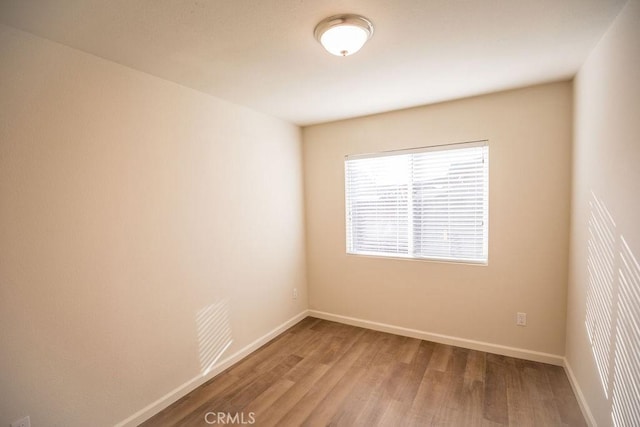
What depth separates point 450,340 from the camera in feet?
10.1

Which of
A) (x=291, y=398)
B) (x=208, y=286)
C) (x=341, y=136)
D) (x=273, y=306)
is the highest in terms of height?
(x=341, y=136)

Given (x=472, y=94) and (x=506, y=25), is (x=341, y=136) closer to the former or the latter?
(x=472, y=94)

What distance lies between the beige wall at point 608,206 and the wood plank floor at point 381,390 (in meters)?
0.37

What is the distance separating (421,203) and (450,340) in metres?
1.45

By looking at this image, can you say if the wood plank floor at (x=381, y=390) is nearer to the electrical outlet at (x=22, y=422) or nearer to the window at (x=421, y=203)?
the electrical outlet at (x=22, y=422)

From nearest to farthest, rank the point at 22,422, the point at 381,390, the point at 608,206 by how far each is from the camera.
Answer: the point at 22,422 < the point at 608,206 < the point at 381,390

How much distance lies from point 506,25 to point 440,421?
251 cm

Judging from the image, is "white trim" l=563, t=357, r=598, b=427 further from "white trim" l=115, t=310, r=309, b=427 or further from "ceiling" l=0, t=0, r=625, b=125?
"white trim" l=115, t=310, r=309, b=427

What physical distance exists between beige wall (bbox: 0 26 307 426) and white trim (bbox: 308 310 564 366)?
124cm

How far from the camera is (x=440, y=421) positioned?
202cm

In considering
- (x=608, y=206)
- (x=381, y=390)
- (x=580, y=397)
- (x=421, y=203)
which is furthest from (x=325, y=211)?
(x=580, y=397)

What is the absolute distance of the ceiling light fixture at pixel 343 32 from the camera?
158 centimetres

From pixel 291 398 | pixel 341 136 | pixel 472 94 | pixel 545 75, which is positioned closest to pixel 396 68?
pixel 472 94

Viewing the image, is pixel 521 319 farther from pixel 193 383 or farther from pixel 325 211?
pixel 193 383
